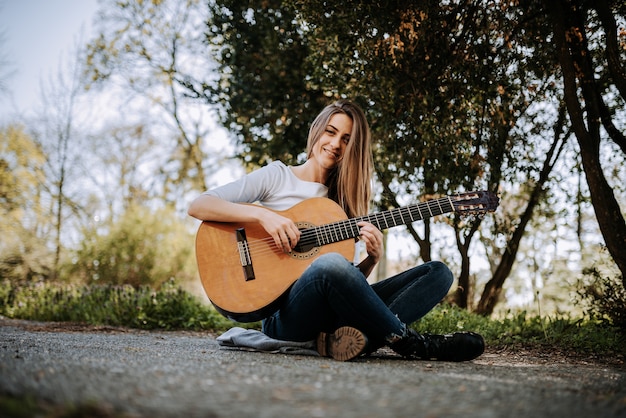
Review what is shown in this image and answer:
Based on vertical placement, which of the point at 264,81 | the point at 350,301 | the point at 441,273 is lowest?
the point at 350,301

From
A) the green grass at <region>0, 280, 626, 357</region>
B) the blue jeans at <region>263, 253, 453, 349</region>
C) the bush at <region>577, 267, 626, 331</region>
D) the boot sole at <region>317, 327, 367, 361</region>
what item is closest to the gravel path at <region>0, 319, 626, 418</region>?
the boot sole at <region>317, 327, 367, 361</region>

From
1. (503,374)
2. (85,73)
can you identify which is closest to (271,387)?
(503,374)

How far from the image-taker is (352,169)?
340cm

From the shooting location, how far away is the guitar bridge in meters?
2.96

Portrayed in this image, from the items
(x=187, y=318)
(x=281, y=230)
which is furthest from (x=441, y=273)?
(x=187, y=318)

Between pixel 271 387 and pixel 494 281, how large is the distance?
4.81 m

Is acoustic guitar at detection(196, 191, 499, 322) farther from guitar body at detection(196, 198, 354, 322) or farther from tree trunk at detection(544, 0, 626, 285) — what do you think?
tree trunk at detection(544, 0, 626, 285)

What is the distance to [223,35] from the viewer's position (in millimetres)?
6777

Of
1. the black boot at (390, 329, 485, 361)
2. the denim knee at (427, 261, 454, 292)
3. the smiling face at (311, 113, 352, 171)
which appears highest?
the smiling face at (311, 113, 352, 171)

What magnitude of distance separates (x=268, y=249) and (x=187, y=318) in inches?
124

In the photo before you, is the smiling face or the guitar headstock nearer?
the guitar headstock

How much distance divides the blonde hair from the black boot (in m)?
0.96

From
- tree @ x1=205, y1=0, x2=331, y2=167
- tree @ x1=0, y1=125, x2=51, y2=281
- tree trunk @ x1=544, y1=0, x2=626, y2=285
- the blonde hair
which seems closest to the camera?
the blonde hair

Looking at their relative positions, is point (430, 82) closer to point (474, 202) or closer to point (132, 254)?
point (474, 202)
